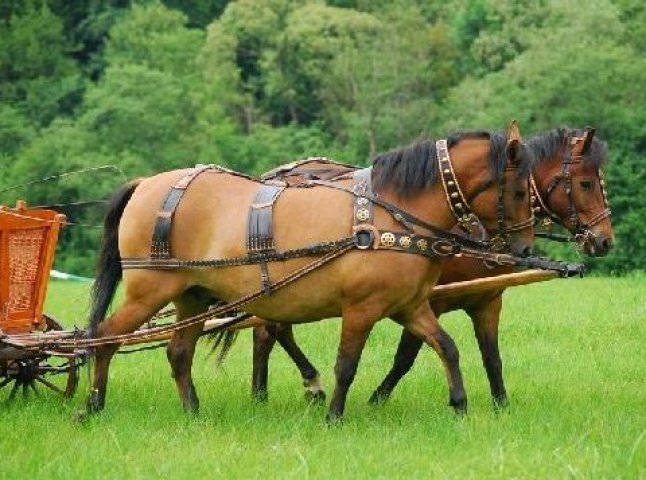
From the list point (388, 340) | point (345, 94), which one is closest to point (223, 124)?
point (345, 94)

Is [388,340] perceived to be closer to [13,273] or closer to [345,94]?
[13,273]

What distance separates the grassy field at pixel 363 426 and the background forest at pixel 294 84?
24856 millimetres

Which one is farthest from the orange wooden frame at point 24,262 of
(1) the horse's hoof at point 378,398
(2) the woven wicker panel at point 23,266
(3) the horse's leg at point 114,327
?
(1) the horse's hoof at point 378,398

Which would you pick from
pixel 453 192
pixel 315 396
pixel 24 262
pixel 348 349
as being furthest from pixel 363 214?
pixel 24 262

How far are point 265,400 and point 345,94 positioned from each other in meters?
43.8

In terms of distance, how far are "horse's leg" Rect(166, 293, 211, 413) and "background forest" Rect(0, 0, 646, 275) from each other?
1089 inches

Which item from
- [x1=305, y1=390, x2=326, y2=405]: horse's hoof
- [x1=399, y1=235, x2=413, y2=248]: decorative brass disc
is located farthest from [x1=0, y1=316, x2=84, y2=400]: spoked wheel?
[x1=399, y1=235, x2=413, y2=248]: decorative brass disc

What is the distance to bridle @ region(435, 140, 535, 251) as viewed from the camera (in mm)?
7000

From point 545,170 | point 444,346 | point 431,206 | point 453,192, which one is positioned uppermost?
point 545,170

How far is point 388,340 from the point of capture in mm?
12922

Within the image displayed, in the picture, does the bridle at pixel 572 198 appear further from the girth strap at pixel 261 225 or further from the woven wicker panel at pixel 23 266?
the woven wicker panel at pixel 23 266

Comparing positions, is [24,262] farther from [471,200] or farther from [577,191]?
[577,191]

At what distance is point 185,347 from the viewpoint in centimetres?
816

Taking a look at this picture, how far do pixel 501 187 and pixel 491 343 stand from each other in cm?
153
